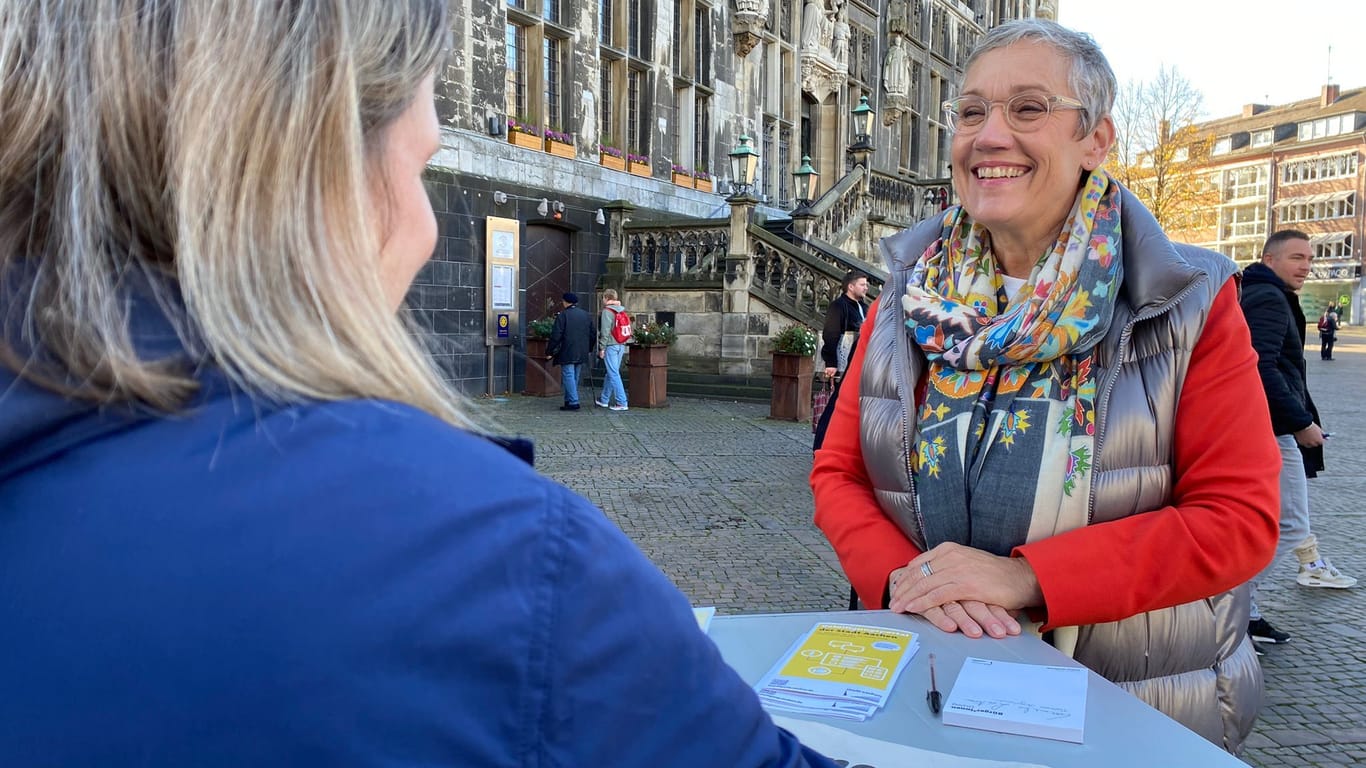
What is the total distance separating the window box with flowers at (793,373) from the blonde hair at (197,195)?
11.4 meters

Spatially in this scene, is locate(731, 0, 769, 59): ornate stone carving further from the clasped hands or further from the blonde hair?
the blonde hair

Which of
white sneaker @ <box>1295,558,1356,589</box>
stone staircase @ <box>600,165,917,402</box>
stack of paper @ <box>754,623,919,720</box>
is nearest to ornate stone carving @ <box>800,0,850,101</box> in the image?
stone staircase @ <box>600,165,917,402</box>

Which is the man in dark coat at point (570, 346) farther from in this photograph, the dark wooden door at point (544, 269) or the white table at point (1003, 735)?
the white table at point (1003, 735)

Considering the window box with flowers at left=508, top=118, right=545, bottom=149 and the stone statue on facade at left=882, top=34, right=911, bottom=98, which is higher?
the stone statue on facade at left=882, top=34, right=911, bottom=98

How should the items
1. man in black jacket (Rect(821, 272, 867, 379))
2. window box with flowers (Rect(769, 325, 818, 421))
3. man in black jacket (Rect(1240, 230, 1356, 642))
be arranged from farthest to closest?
window box with flowers (Rect(769, 325, 818, 421)) → man in black jacket (Rect(821, 272, 867, 379)) → man in black jacket (Rect(1240, 230, 1356, 642))

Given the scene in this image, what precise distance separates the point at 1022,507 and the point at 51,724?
5.85ft

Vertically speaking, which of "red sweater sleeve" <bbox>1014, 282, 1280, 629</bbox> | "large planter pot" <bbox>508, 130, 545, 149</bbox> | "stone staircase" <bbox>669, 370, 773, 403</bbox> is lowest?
"stone staircase" <bbox>669, 370, 773, 403</bbox>

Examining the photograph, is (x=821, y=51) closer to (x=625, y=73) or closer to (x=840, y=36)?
(x=840, y=36)

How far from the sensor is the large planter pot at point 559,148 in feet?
48.5

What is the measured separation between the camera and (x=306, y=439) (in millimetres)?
643

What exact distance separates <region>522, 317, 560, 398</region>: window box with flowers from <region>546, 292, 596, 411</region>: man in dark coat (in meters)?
0.93

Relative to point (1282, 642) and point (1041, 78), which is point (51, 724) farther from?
point (1282, 642)

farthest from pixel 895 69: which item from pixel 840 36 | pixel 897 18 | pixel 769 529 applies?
pixel 769 529

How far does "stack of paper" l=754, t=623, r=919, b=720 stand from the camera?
62.3 inches
